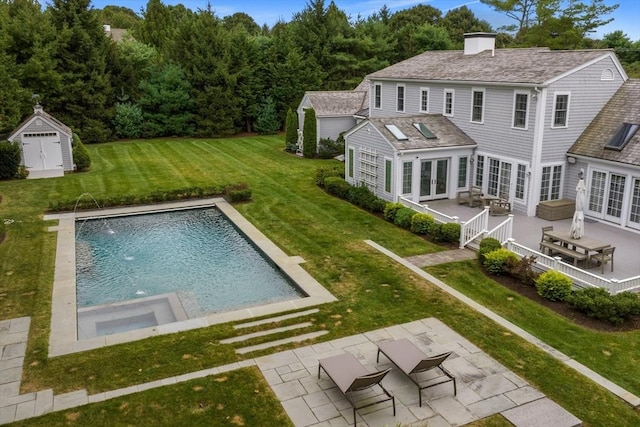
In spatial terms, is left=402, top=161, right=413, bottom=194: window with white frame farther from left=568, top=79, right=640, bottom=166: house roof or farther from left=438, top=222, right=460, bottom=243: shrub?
left=568, top=79, right=640, bottom=166: house roof

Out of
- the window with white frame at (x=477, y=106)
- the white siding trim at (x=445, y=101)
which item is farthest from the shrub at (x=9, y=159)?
the window with white frame at (x=477, y=106)

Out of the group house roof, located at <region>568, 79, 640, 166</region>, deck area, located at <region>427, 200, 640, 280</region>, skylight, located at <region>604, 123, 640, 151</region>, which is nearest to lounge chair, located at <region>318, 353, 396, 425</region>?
deck area, located at <region>427, 200, 640, 280</region>

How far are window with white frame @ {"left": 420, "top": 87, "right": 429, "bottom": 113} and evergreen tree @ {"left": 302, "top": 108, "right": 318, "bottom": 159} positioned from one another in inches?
338

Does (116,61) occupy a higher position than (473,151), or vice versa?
(116,61)

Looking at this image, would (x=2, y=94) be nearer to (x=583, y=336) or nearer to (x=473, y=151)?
(x=473, y=151)

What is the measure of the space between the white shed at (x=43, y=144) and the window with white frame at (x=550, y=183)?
24545mm

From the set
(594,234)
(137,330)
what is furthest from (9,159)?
(594,234)

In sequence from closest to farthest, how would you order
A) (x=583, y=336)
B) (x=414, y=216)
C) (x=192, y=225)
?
(x=583, y=336), (x=414, y=216), (x=192, y=225)

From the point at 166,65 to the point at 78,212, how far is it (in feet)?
75.1

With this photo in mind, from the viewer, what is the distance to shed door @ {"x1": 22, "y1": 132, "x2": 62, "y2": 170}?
28.2 m

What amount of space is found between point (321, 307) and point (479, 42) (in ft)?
59.9

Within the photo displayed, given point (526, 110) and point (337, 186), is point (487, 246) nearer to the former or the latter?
point (526, 110)

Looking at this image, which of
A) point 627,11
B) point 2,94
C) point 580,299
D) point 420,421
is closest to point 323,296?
point 420,421

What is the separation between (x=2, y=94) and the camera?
26625 mm
